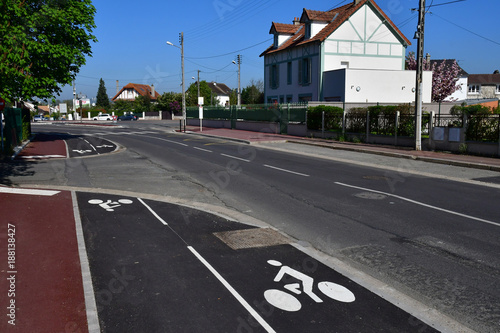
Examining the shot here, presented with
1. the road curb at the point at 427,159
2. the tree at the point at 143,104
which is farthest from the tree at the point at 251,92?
the road curb at the point at 427,159

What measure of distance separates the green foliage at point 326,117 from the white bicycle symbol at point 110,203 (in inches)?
775

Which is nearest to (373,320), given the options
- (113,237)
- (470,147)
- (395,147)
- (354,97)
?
(113,237)

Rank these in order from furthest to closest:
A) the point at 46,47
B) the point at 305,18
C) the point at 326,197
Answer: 1. the point at 305,18
2. the point at 46,47
3. the point at 326,197

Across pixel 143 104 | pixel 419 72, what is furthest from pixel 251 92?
pixel 419 72

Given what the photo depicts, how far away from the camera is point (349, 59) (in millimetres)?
38062

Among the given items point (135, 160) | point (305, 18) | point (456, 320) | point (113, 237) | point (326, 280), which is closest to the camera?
point (456, 320)

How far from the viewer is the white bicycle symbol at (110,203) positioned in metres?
9.47

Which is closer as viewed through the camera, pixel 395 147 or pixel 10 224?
pixel 10 224

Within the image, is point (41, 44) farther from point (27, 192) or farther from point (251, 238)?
point (251, 238)

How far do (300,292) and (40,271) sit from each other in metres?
3.49

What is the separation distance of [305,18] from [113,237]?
3528cm

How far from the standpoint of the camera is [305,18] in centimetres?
3862

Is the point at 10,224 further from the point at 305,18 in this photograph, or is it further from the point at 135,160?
the point at 305,18

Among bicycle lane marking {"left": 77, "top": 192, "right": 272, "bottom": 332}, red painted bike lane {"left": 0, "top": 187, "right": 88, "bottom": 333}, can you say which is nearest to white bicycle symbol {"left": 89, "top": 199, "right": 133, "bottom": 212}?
red painted bike lane {"left": 0, "top": 187, "right": 88, "bottom": 333}
